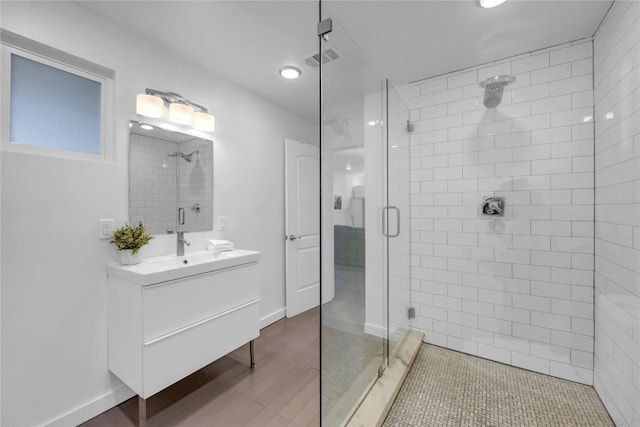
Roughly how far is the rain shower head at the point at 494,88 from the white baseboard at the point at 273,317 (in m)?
2.75

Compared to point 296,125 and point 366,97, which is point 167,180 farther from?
point 296,125

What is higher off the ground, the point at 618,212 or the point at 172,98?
the point at 172,98

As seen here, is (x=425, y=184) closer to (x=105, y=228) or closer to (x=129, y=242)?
(x=129, y=242)

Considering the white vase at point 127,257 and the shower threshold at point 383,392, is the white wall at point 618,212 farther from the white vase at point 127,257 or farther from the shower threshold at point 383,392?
the white vase at point 127,257

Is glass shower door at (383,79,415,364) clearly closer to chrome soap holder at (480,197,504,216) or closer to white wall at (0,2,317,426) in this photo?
chrome soap holder at (480,197,504,216)

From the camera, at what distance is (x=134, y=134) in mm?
1777

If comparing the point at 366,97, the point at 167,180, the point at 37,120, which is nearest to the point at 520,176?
the point at 366,97

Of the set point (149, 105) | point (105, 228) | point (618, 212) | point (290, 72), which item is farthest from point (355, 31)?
point (105, 228)

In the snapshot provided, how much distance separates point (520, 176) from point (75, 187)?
9.75 feet

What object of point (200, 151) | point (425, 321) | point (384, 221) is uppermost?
point (200, 151)

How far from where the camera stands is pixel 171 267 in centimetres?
158

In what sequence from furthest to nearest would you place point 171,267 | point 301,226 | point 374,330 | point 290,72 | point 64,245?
point 301,226, point 290,72, point 374,330, point 171,267, point 64,245

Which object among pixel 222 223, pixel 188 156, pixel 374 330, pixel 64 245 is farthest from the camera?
pixel 222 223

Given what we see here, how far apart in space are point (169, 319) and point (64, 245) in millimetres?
704
